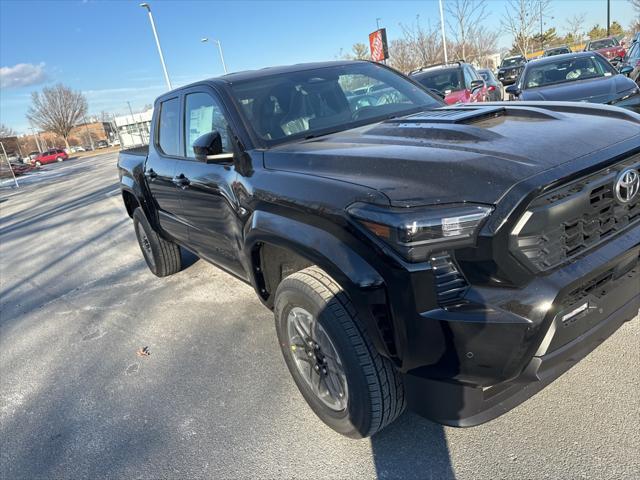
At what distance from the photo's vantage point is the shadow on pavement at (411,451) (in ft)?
7.22

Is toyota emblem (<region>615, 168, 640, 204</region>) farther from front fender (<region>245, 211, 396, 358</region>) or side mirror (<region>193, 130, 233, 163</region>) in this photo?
side mirror (<region>193, 130, 233, 163</region>)

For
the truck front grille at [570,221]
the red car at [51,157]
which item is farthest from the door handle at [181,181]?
the red car at [51,157]

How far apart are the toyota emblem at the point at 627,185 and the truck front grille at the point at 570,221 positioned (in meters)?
0.02

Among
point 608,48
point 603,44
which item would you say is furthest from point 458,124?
point 603,44

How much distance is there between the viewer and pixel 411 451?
91.6 inches

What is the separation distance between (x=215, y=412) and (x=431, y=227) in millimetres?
1887

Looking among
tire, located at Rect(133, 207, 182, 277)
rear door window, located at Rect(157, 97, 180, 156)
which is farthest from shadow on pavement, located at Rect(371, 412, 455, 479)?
tire, located at Rect(133, 207, 182, 277)

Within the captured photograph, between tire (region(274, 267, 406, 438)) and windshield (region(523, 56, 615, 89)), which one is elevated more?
windshield (region(523, 56, 615, 89))

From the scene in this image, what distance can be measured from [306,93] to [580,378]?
7.92 feet

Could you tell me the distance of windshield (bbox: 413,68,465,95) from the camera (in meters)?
10.5

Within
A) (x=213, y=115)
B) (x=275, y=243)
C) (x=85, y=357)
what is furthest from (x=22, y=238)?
(x=275, y=243)

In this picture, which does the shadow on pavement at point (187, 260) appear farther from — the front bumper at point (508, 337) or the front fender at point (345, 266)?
the front bumper at point (508, 337)

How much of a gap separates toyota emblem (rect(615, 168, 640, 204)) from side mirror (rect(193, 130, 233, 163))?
78.3 inches

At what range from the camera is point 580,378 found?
2652 millimetres
